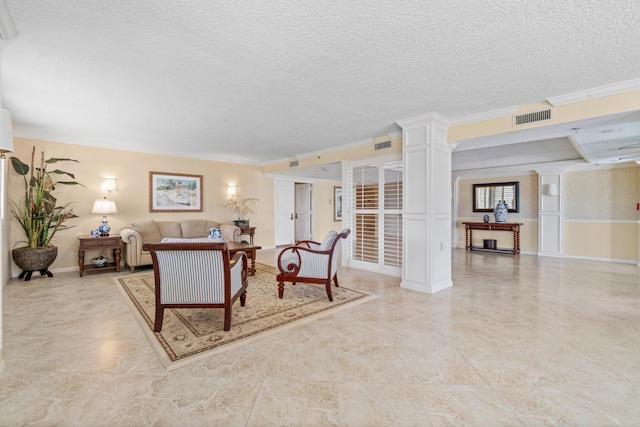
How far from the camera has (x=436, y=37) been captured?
2.10 meters

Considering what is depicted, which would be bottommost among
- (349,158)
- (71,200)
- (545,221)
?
(545,221)

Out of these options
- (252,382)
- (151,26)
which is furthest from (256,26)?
(252,382)

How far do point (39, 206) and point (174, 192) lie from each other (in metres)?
2.25

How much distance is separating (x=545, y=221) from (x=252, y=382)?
7.96m

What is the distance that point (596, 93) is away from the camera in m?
2.94

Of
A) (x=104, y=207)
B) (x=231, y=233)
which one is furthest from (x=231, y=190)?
(x=104, y=207)

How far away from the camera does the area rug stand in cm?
239

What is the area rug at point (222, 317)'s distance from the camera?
7.84 ft

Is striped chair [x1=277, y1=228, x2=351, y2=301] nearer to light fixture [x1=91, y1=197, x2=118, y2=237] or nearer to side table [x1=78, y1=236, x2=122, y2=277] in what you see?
side table [x1=78, y1=236, x2=122, y2=277]

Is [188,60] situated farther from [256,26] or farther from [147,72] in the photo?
[256,26]

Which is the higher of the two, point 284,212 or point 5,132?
point 5,132

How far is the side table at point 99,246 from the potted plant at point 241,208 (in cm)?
256

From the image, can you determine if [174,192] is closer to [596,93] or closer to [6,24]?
[6,24]

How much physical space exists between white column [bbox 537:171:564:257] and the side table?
9.25 m
